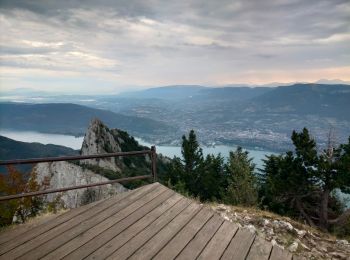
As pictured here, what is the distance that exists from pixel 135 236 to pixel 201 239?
1.10 m

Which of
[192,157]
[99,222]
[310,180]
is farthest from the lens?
[192,157]

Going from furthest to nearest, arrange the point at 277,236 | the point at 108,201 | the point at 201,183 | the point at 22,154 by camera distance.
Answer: the point at 22,154
the point at 201,183
the point at 277,236
the point at 108,201

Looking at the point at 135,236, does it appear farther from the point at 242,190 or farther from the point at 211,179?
the point at 211,179

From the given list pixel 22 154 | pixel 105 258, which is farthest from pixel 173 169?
pixel 22 154

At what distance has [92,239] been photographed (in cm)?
493

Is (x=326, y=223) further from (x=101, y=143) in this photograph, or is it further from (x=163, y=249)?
(x=101, y=143)

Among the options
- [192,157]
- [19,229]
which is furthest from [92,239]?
[192,157]

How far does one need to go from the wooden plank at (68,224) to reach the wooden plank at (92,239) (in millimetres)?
431

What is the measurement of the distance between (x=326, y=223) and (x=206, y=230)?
31.4 m

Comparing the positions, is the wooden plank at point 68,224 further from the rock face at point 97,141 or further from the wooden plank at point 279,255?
the rock face at point 97,141

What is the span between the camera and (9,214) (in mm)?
23562

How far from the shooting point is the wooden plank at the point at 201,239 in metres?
4.50

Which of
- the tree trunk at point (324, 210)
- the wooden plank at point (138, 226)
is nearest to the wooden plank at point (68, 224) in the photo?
the wooden plank at point (138, 226)

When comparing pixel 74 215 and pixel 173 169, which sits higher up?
pixel 74 215
